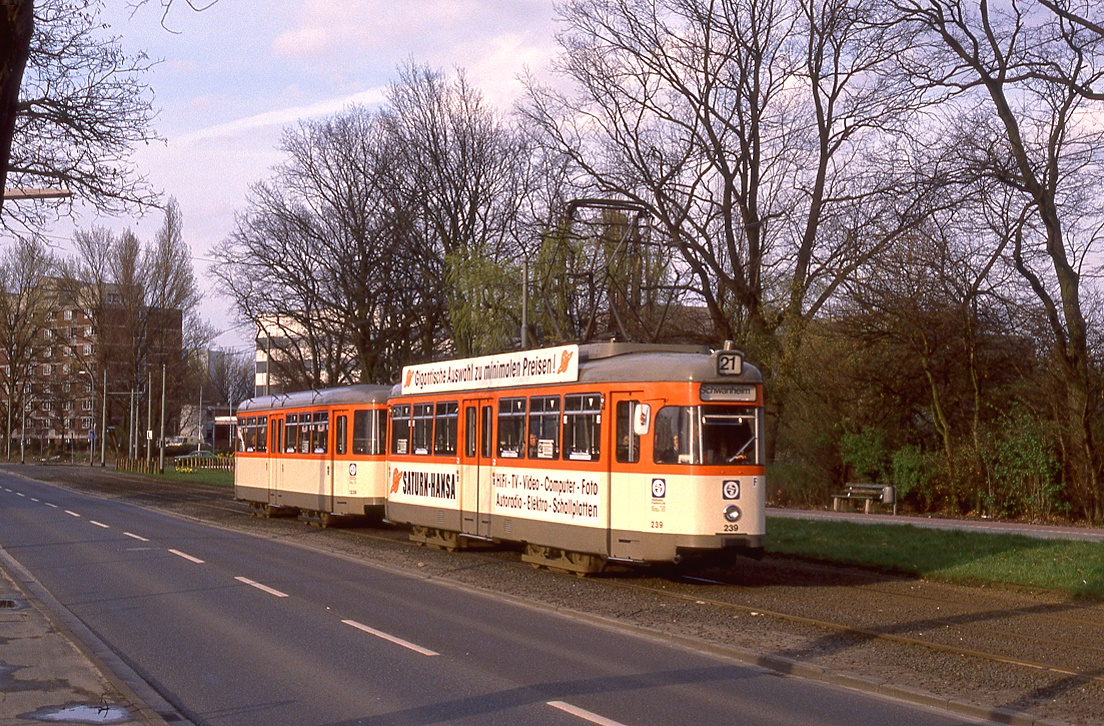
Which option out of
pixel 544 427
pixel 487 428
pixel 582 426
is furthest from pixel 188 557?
pixel 582 426

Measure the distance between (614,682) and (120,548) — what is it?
567 inches

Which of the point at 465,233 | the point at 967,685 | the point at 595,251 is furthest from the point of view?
the point at 465,233

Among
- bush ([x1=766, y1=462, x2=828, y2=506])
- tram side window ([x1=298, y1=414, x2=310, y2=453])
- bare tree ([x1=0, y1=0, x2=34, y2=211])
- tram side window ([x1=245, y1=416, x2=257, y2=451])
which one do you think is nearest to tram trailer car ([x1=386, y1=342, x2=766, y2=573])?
tram side window ([x1=298, y1=414, x2=310, y2=453])

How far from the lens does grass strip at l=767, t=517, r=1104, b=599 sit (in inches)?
635

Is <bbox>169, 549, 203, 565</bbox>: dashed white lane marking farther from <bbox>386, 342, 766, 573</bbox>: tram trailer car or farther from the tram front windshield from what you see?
the tram front windshield

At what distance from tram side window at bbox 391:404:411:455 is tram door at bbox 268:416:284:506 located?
22.4 ft

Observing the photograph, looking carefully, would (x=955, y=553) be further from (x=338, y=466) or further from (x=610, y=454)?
(x=338, y=466)

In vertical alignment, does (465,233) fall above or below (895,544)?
above

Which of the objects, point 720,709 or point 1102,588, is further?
point 1102,588

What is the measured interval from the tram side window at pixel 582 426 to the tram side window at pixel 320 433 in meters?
10.5

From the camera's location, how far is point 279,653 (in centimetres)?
1104

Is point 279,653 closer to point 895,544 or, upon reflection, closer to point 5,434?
point 895,544

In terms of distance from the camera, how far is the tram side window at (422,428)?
850 inches

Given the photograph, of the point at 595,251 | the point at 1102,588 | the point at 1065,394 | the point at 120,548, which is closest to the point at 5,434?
the point at 595,251
